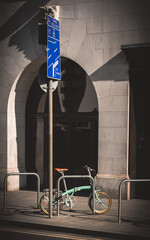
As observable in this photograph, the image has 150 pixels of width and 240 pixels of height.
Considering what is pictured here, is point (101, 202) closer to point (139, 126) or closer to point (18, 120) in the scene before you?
point (139, 126)

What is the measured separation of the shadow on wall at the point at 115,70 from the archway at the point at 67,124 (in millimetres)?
895

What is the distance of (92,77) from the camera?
38.1 ft

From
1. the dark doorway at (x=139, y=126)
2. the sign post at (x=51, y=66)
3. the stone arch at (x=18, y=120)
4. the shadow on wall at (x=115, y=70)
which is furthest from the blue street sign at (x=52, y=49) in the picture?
the stone arch at (x=18, y=120)

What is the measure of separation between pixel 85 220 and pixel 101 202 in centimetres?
91

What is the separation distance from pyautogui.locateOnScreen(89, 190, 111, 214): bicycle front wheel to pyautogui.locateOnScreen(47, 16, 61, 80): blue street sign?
9.77 ft

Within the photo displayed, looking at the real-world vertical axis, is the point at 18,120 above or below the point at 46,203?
above

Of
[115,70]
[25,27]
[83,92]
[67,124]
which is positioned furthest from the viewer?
[67,124]

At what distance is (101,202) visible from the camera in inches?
356

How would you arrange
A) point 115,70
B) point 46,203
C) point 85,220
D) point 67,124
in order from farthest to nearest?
point 67,124 < point 115,70 < point 46,203 < point 85,220

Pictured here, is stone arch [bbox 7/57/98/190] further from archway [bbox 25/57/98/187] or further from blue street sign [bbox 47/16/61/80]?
blue street sign [bbox 47/16/61/80]

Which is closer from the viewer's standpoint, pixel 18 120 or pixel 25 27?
pixel 25 27

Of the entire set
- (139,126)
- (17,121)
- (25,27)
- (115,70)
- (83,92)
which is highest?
(25,27)

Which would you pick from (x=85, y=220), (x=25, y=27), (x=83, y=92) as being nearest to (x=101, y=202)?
A: (x=85, y=220)

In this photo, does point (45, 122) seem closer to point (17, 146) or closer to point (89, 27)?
point (17, 146)
